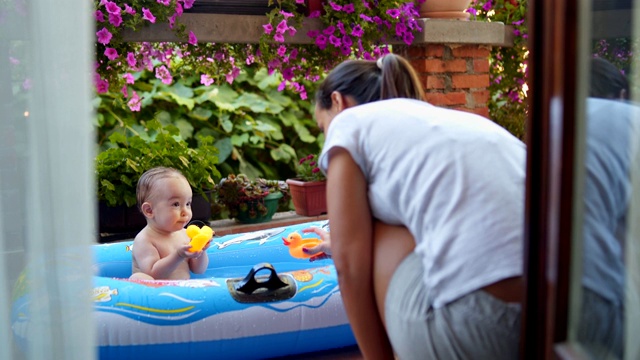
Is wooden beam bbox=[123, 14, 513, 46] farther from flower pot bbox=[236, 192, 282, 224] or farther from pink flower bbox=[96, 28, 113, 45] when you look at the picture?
flower pot bbox=[236, 192, 282, 224]

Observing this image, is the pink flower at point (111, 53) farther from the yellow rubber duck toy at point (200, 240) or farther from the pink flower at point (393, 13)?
the pink flower at point (393, 13)

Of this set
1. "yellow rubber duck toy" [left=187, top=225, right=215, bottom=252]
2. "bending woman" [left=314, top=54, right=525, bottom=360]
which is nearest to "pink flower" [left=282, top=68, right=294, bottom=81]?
"yellow rubber duck toy" [left=187, top=225, right=215, bottom=252]

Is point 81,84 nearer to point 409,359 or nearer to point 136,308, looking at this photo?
point 409,359

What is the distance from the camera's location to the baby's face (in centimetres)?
306

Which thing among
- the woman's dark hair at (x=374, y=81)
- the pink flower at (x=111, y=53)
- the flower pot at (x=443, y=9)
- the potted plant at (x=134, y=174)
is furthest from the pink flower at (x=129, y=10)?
the woman's dark hair at (x=374, y=81)

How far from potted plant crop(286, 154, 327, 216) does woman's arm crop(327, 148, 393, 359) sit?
274cm

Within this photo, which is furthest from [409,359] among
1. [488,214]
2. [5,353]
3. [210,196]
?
[210,196]

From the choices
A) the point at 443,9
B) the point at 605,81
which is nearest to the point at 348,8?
the point at 443,9

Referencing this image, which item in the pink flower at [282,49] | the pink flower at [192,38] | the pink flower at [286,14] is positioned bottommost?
the pink flower at [282,49]

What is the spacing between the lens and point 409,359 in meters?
1.54

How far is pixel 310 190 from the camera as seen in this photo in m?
4.48

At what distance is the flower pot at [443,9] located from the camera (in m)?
4.43

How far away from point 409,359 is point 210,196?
8.86 feet

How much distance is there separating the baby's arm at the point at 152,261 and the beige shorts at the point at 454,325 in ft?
5.33
